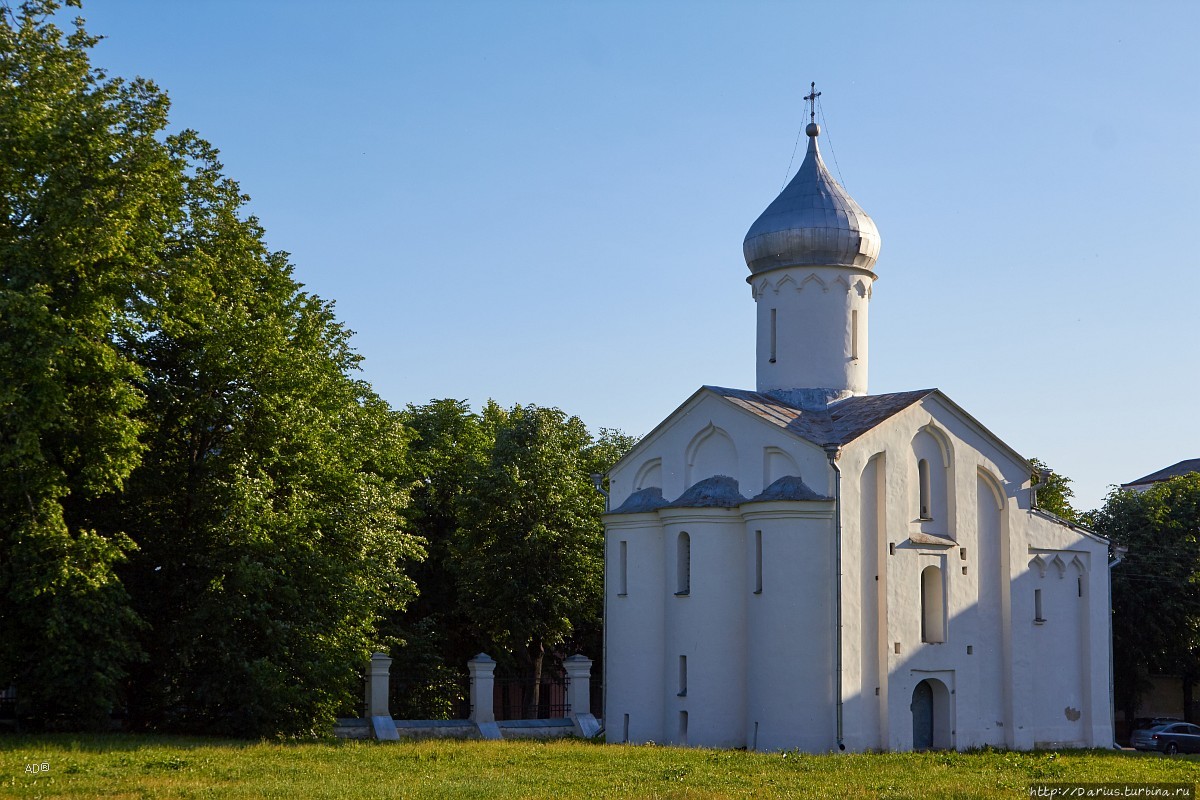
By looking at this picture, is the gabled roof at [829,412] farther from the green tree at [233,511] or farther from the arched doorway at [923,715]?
the green tree at [233,511]

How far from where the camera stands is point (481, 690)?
89.4 ft

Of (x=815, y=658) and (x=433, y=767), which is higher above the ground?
(x=815, y=658)

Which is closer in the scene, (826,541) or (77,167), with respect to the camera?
(77,167)

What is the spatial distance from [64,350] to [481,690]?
11.8m

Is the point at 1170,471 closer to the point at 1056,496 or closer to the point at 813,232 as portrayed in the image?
the point at 1056,496

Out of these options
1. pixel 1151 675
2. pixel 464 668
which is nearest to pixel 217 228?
pixel 464 668

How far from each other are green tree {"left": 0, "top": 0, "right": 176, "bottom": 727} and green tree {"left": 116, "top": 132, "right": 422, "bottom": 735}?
151 centimetres

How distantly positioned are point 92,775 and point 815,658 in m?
13.4

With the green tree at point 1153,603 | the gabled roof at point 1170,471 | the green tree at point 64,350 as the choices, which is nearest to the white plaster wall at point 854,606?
the green tree at point 1153,603

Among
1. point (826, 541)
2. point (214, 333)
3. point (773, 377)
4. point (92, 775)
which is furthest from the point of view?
point (773, 377)

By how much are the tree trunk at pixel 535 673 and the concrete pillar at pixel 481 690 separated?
6285 mm

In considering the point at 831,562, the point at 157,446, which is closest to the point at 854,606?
the point at 831,562

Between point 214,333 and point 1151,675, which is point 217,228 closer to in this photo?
point 214,333

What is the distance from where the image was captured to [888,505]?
2575 centimetres
